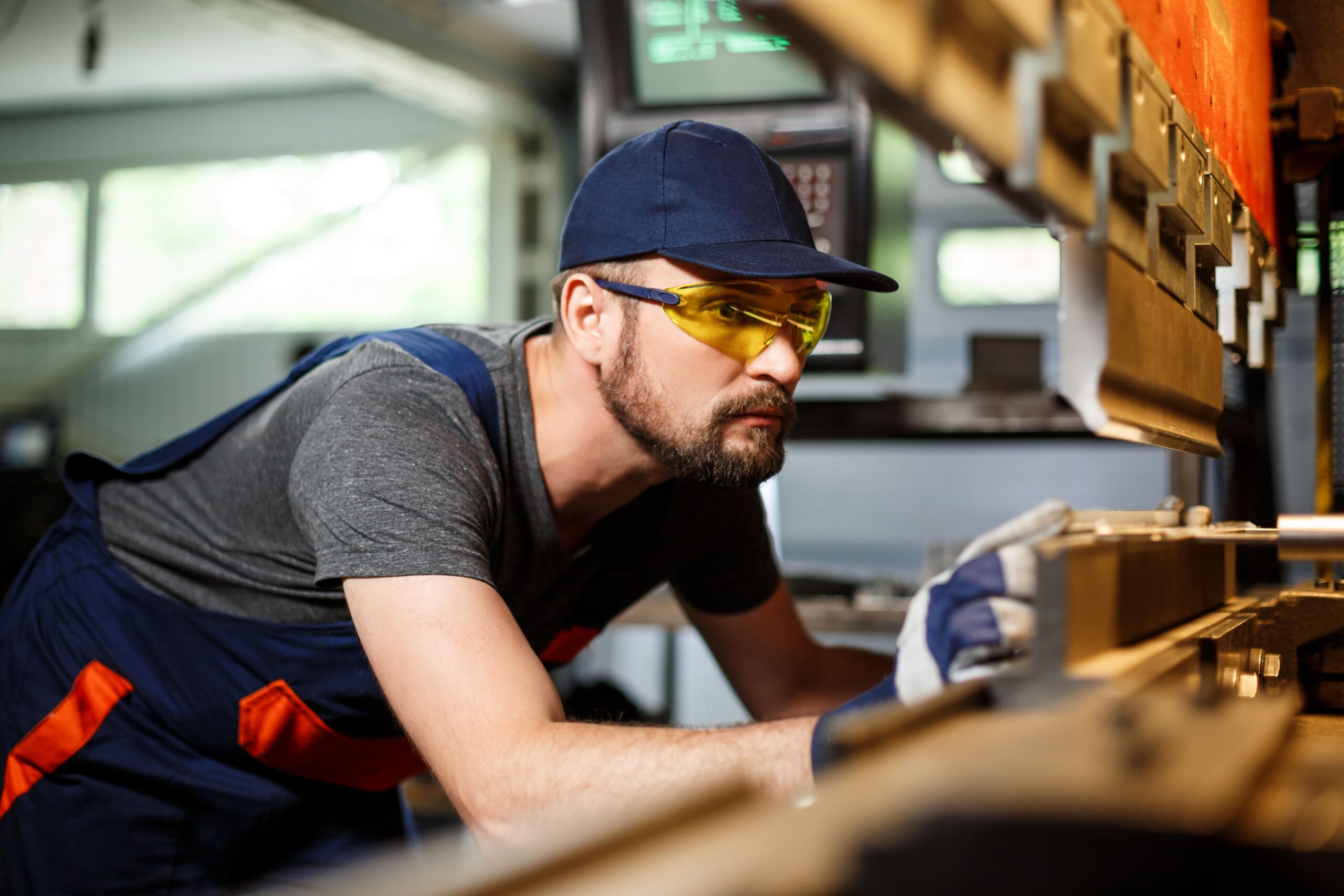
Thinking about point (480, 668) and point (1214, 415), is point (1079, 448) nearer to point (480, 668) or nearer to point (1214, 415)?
point (1214, 415)

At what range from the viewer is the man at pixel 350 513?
1.26 meters

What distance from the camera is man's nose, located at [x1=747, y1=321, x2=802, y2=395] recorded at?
1.30 meters

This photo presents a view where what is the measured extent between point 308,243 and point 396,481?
17.5ft

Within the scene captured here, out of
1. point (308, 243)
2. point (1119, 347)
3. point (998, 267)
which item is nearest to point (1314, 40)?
point (1119, 347)

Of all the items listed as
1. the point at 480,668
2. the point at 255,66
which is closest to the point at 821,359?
the point at 480,668

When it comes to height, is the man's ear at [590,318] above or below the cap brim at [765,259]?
below

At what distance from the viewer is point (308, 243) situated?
239 inches

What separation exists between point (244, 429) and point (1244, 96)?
4.07 feet

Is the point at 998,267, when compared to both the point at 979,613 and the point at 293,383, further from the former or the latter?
the point at 979,613

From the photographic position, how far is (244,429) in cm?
145

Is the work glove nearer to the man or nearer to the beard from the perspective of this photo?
the man

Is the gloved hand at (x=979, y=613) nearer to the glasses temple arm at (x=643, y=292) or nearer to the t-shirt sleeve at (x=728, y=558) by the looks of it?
the glasses temple arm at (x=643, y=292)

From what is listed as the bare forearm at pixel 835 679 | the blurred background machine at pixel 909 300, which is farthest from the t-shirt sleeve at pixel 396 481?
the bare forearm at pixel 835 679

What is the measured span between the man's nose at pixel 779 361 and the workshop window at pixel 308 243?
461 centimetres
